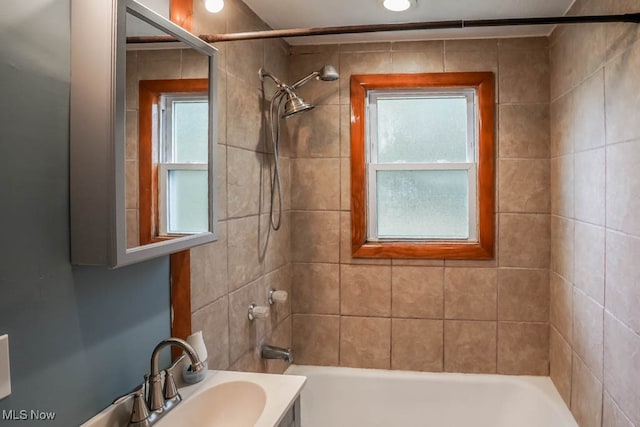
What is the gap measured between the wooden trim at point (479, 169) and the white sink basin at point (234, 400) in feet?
4.12

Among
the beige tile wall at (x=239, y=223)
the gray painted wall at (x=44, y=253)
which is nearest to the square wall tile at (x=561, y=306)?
the beige tile wall at (x=239, y=223)

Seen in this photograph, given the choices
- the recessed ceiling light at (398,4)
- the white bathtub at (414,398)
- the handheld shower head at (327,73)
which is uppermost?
the recessed ceiling light at (398,4)

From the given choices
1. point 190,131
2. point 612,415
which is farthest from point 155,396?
point 612,415

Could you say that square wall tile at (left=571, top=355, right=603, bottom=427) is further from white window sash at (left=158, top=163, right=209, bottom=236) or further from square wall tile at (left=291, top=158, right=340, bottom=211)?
white window sash at (left=158, top=163, right=209, bottom=236)

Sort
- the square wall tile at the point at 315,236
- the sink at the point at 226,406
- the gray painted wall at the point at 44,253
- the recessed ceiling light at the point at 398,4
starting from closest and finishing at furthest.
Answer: the gray painted wall at the point at 44,253, the sink at the point at 226,406, the recessed ceiling light at the point at 398,4, the square wall tile at the point at 315,236

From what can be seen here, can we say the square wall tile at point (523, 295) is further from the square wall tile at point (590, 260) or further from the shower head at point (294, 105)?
the shower head at point (294, 105)

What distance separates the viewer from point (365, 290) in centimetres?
276

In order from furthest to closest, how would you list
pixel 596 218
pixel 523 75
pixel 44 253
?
pixel 523 75, pixel 596 218, pixel 44 253

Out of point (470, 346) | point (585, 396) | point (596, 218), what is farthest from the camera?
point (470, 346)

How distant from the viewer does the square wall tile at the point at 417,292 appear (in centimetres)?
270

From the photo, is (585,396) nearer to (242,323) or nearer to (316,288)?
(316,288)

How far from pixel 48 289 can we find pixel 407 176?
2117mm

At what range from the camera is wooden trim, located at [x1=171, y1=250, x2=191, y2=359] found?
5.16 ft

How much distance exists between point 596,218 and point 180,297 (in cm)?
172
